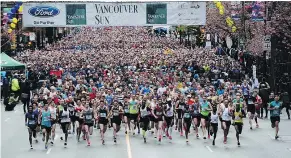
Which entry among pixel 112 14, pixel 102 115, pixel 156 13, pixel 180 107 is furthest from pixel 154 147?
pixel 156 13

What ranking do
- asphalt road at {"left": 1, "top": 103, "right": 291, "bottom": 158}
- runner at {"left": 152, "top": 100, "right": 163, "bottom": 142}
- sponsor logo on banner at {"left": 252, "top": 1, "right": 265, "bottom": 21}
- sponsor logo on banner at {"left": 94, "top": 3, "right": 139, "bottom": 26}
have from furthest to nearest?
sponsor logo on banner at {"left": 94, "top": 3, "right": 139, "bottom": 26}, sponsor logo on banner at {"left": 252, "top": 1, "right": 265, "bottom": 21}, runner at {"left": 152, "top": 100, "right": 163, "bottom": 142}, asphalt road at {"left": 1, "top": 103, "right": 291, "bottom": 158}

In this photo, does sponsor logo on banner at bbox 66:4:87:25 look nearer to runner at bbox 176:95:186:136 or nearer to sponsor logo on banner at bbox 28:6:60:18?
sponsor logo on banner at bbox 28:6:60:18

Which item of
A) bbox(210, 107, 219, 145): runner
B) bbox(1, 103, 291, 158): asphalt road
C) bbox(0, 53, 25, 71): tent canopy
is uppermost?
bbox(0, 53, 25, 71): tent canopy

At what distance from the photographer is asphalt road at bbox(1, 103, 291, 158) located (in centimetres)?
1975

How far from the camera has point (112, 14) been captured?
3616 centimetres

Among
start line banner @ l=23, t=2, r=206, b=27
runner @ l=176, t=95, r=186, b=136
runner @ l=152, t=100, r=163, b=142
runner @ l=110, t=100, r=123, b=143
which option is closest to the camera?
runner @ l=110, t=100, r=123, b=143

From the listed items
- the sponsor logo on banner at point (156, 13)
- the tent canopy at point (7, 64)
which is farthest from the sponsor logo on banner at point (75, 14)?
the tent canopy at point (7, 64)

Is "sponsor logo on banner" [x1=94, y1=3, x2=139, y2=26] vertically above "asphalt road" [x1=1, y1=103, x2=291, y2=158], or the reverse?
"sponsor logo on banner" [x1=94, y1=3, x2=139, y2=26]

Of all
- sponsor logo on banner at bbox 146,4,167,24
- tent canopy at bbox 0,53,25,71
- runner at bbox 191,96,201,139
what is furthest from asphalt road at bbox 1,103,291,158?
sponsor logo on banner at bbox 146,4,167,24

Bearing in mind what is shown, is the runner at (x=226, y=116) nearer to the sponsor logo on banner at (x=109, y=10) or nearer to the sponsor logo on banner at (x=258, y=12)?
the sponsor logo on banner at (x=258, y=12)

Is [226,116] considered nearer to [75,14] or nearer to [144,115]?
[144,115]

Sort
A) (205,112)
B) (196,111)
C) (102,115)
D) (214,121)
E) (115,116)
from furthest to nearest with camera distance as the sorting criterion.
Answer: (196,111) < (205,112) < (115,116) < (102,115) < (214,121)

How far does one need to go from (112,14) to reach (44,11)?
4.04 metres

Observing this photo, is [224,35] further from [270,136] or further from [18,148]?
[18,148]
